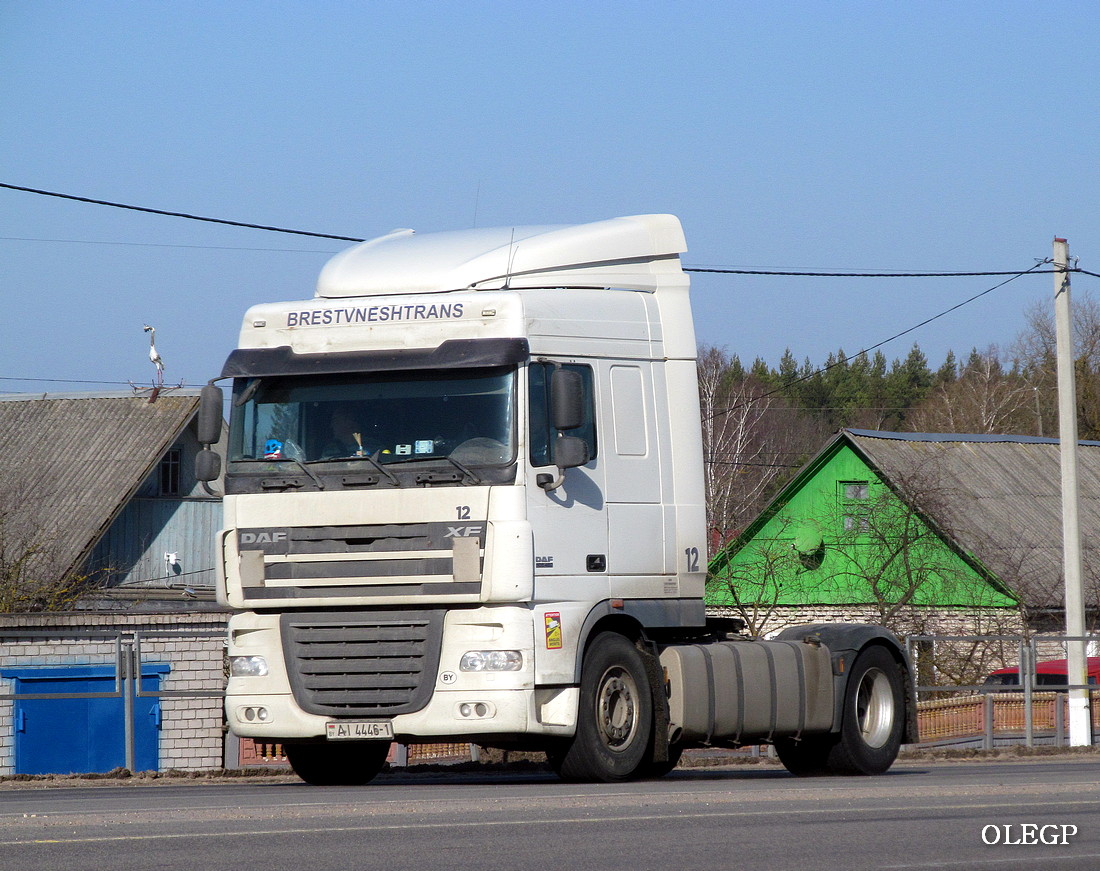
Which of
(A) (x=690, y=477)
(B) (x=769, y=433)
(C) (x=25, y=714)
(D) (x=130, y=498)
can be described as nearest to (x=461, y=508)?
(A) (x=690, y=477)

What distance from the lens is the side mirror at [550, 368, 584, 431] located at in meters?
12.0

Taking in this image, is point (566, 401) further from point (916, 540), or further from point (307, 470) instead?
point (916, 540)

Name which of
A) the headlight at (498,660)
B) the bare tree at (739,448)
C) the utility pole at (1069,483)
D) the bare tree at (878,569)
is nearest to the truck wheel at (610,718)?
the headlight at (498,660)

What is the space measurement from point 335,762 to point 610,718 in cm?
258

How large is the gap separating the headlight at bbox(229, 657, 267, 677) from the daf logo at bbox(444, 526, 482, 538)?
5.81 feet

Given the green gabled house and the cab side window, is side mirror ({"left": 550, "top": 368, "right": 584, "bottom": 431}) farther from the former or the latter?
the green gabled house

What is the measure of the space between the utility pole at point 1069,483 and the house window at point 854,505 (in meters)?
13.2

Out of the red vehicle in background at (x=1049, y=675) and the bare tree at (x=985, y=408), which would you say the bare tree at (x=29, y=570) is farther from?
the bare tree at (x=985, y=408)

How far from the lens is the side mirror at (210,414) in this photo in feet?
41.7

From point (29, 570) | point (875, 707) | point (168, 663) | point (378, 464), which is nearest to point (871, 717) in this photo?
point (875, 707)

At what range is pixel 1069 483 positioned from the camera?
25469 mm

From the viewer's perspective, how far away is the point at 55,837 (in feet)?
27.1

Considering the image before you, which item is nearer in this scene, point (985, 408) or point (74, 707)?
point (74, 707)

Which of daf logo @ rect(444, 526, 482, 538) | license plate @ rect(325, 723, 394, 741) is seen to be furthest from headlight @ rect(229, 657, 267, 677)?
daf logo @ rect(444, 526, 482, 538)
